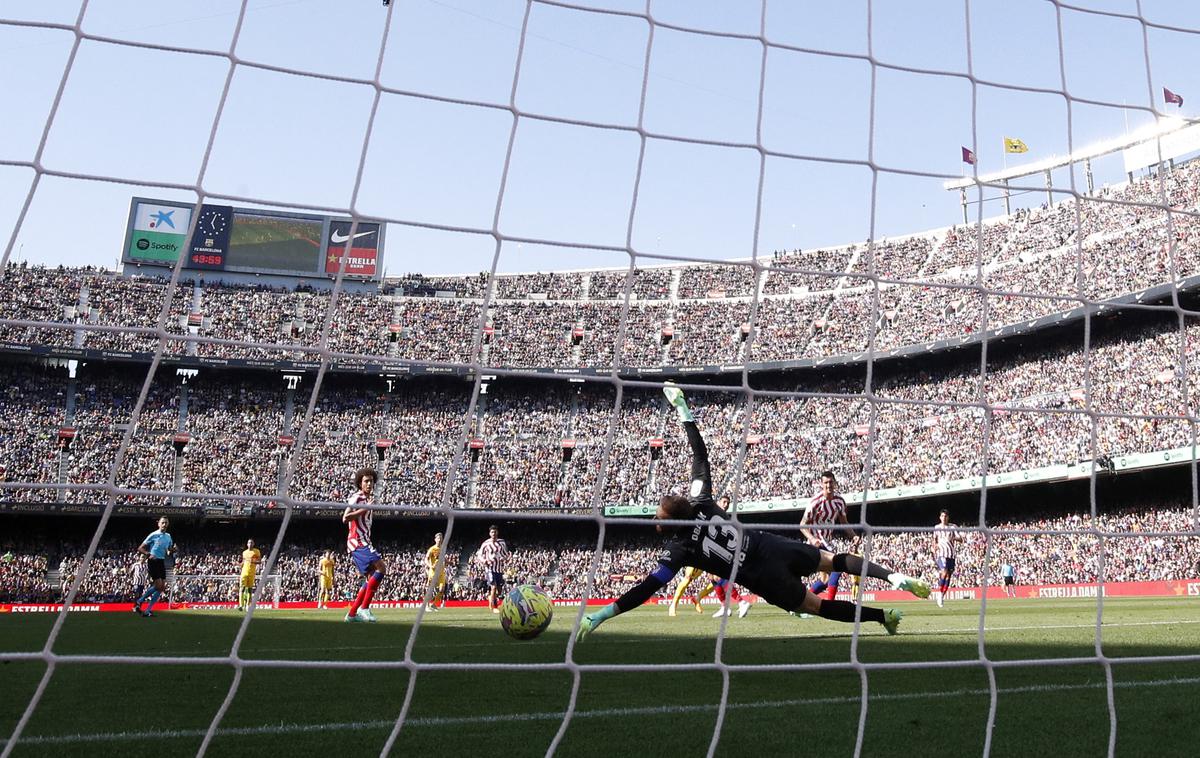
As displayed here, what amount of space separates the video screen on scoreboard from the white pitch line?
3391 cm

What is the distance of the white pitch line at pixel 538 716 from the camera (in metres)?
4.17

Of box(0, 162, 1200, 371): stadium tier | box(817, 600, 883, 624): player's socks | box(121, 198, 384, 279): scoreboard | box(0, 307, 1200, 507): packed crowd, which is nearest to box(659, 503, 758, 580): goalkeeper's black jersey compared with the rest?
box(817, 600, 883, 624): player's socks

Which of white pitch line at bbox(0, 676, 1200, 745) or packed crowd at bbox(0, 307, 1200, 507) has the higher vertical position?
packed crowd at bbox(0, 307, 1200, 507)

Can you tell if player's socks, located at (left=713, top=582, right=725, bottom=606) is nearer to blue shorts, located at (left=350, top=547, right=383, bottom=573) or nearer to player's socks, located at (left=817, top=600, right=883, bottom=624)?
blue shorts, located at (left=350, top=547, right=383, bottom=573)

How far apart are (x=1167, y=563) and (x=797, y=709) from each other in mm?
20011

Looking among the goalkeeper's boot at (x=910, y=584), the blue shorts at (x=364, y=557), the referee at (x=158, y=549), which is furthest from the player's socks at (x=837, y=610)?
the referee at (x=158, y=549)

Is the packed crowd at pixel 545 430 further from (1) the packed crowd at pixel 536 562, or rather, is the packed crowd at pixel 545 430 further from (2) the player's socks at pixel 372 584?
(2) the player's socks at pixel 372 584

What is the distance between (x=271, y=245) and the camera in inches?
1441

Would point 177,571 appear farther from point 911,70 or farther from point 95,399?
point 911,70

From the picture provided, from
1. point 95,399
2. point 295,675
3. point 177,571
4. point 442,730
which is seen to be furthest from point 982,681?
point 95,399

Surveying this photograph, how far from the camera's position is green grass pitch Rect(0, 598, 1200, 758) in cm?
396

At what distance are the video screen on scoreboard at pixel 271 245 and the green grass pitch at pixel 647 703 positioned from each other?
2959 cm

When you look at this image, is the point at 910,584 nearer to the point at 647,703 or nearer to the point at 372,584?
the point at 647,703

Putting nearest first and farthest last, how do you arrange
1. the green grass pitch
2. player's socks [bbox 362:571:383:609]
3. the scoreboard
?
the green grass pitch < player's socks [bbox 362:571:383:609] < the scoreboard
